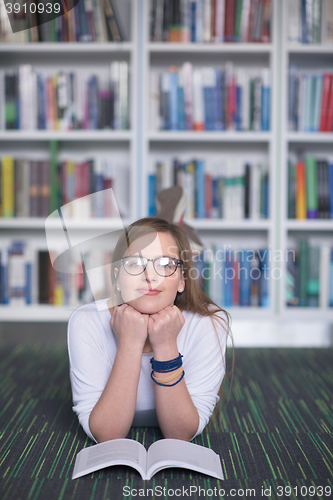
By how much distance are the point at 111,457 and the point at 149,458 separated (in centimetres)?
7

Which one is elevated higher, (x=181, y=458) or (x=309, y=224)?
(x=309, y=224)

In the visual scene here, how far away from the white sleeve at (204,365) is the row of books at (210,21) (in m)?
1.52

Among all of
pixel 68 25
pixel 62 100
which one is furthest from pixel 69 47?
pixel 62 100

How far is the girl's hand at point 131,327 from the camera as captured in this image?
2.80 feet

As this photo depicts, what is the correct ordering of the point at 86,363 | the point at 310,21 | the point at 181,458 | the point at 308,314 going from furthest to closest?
→ the point at 308,314
the point at 310,21
the point at 86,363
the point at 181,458

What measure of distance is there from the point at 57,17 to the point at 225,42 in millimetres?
770

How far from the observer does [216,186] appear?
6.66 feet

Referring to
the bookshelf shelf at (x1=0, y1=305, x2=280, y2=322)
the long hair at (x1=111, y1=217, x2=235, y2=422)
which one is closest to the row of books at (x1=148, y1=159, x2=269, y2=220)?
the bookshelf shelf at (x1=0, y1=305, x2=280, y2=322)

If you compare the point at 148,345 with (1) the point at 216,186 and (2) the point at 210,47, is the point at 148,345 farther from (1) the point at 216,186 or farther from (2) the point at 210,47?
(2) the point at 210,47

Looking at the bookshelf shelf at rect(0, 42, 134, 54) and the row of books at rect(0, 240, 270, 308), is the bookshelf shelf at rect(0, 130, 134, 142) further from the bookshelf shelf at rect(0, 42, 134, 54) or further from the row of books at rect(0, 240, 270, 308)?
the row of books at rect(0, 240, 270, 308)

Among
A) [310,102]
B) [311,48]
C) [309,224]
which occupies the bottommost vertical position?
[309,224]

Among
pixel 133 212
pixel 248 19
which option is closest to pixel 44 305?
pixel 133 212

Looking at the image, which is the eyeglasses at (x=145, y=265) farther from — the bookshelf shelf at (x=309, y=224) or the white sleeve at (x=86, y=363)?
the bookshelf shelf at (x=309, y=224)

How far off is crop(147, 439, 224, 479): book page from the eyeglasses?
1.11ft
